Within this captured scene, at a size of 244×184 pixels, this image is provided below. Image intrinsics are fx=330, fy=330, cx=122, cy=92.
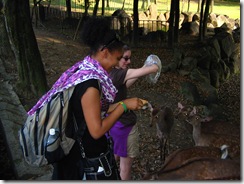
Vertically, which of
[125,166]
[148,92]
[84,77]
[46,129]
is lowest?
[148,92]

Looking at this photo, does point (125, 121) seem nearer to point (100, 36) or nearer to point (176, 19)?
point (100, 36)

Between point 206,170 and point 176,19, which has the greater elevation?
point 176,19

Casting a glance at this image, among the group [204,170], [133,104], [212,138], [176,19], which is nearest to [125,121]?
[133,104]

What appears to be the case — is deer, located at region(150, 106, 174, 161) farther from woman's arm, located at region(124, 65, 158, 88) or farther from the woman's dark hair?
the woman's dark hair

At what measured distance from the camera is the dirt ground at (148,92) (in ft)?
15.0

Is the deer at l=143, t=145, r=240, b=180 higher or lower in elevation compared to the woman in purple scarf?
lower

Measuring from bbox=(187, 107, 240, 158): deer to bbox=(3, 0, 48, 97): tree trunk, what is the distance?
3.02 meters

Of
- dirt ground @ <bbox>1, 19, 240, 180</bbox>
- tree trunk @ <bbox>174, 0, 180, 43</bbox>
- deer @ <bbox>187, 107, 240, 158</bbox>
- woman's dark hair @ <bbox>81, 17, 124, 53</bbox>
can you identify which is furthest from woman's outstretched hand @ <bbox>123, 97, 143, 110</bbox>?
tree trunk @ <bbox>174, 0, 180, 43</bbox>

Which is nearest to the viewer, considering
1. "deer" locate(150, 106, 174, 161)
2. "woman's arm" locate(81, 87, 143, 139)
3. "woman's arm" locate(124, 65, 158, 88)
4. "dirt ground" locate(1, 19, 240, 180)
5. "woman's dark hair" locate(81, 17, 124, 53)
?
"woman's arm" locate(81, 87, 143, 139)

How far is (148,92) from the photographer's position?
23.9 feet

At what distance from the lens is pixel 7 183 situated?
56.7 inches

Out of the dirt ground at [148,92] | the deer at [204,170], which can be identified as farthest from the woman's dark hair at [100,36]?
the dirt ground at [148,92]

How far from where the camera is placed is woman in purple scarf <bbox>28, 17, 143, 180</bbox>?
1811 millimetres

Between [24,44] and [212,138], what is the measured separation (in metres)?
3.74
